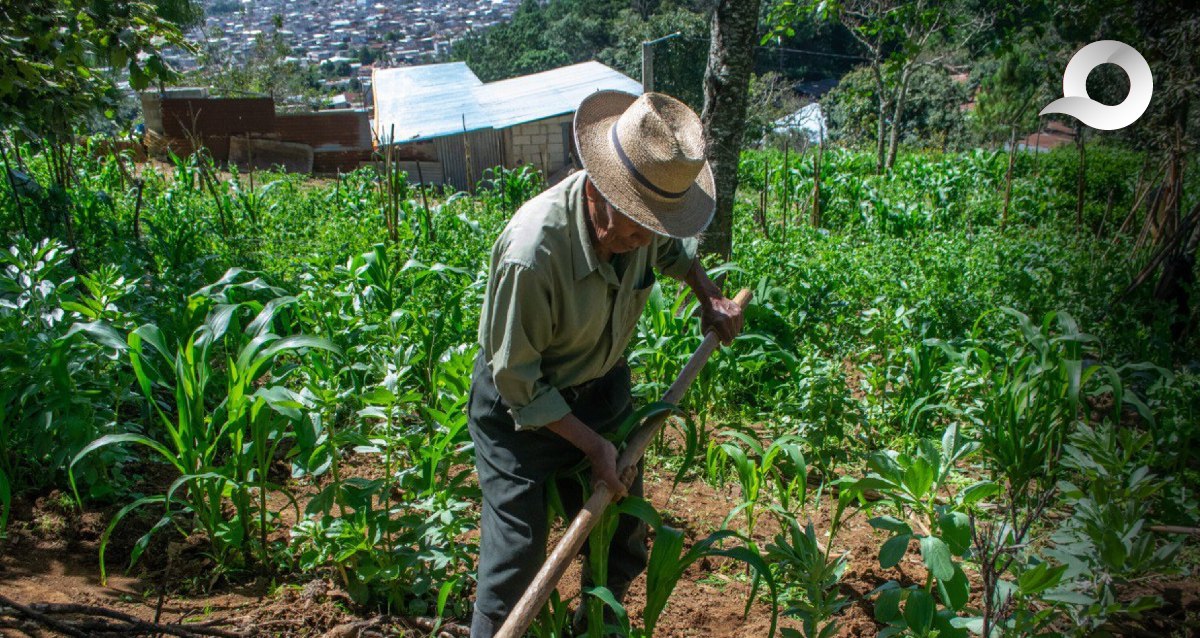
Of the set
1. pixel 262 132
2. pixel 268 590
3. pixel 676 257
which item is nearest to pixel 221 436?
pixel 268 590

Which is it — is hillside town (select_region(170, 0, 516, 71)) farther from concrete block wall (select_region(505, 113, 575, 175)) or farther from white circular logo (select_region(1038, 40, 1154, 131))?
white circular logo (select_region(1038, 40, 1154, 131))

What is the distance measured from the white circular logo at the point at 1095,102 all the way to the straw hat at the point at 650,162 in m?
3.02

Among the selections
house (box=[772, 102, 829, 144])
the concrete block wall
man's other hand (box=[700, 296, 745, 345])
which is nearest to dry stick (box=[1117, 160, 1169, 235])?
man's other hand (box=[700, 296, 745, 345])

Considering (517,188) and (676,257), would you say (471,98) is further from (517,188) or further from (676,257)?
(676,257)

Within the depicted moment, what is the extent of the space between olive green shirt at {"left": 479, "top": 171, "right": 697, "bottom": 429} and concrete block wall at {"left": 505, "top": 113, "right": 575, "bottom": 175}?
18.2 meters

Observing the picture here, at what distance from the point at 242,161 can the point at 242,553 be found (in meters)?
16.2

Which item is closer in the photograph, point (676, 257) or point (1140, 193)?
point (676, 257)

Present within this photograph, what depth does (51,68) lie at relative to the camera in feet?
12.2

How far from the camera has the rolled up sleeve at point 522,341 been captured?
1883 mm

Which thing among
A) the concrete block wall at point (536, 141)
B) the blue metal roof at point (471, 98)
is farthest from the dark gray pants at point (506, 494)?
the concrete block wall at point (536, 141)

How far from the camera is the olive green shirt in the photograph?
1892mm

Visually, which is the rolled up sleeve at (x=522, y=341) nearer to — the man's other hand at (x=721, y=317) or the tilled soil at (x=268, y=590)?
the man's other hand at (x=721, y=317)

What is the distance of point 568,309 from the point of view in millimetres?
1988

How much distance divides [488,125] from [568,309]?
17436mm
